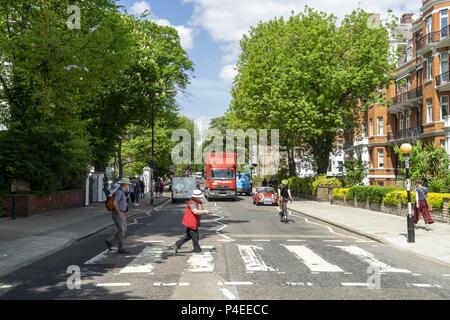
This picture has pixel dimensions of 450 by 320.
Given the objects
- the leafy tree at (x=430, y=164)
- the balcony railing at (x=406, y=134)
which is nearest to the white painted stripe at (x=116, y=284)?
the leafy tree at (x=430, y=164)

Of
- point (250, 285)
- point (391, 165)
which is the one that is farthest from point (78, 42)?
point (391, 165)

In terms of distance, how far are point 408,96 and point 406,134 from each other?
3.70 m

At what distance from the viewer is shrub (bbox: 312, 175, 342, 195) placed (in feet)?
122

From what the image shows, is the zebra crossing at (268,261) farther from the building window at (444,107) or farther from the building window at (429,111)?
the building window at (429,111)

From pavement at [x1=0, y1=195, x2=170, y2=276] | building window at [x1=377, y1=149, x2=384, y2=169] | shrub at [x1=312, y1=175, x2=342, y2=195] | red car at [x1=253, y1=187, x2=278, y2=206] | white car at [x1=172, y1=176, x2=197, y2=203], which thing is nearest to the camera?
pavement at [x1=0, y1=195, x2=170, y2=276]

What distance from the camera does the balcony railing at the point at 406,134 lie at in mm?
43719

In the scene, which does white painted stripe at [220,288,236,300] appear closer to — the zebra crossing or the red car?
the zebra crossing

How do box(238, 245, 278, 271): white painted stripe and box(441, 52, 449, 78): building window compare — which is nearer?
box(238, 245, 278, 271): white painted stripe

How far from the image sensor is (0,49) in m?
16.8

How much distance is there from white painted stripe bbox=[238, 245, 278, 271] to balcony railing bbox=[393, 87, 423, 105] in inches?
1413

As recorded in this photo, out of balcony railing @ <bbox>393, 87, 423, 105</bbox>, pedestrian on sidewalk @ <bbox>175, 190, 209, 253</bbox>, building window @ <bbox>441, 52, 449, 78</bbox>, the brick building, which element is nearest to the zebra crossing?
pedestrian on sidewalk @ <bbox>175, 190, 209, 253</bbox>

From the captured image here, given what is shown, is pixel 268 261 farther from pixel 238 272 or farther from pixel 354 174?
pixel 354 174

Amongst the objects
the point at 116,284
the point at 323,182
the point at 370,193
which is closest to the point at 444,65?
the point at 323,182

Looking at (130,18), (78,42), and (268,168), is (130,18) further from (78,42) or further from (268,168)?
(268,168)
